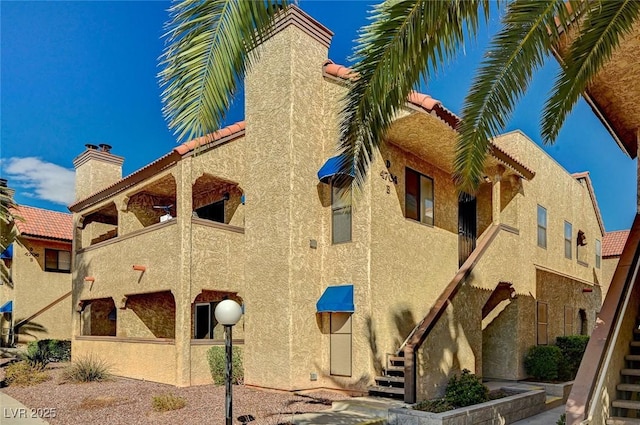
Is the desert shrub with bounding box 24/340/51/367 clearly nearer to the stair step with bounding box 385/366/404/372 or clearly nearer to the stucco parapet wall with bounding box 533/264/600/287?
the stair step with bounding box 385/366/404/372

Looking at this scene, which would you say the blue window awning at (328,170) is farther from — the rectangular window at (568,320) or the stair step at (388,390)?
the rectangular window at (568,320)

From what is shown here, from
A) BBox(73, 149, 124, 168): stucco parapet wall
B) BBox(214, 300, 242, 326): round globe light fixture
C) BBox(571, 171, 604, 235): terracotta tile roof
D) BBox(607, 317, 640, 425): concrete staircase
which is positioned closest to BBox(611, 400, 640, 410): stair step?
BBox(607, 317, 640, 425): concrete staircase

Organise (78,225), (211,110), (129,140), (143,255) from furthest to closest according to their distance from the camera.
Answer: (129,140)
(78,225)
(143,255)
(211,110)

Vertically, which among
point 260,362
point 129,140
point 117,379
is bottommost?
point 117,379

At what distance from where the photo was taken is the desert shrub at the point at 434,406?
1043 cm

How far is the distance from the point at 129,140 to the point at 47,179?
2640 cm

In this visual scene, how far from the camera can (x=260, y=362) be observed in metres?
14.0

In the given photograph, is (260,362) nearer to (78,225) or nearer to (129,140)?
(78,225)

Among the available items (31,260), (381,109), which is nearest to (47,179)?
(31,260)

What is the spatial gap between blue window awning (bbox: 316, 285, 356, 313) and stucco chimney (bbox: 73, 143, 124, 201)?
14.3 metres

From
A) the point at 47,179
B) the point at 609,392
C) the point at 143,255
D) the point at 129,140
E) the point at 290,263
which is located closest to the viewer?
the point at 609,392

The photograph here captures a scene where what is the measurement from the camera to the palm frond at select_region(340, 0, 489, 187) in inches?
225

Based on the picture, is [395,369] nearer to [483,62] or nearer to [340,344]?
[340,344]

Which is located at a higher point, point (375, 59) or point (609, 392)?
point (375, 59)
